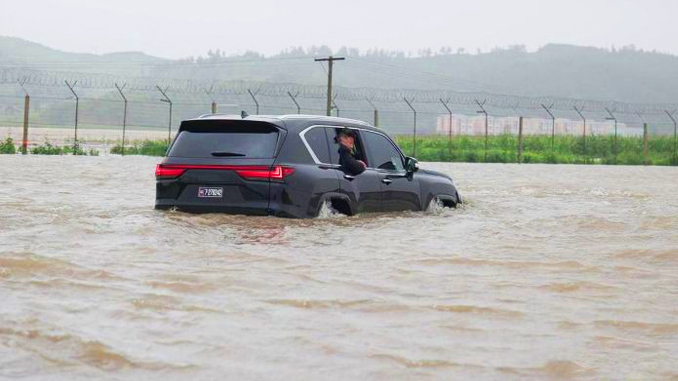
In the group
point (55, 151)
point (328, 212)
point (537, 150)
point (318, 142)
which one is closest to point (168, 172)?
point (318, 142)

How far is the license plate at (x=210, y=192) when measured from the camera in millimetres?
11852

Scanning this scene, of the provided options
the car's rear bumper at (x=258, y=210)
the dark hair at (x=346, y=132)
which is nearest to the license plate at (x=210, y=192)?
the car's rear bumper at (x=258, y=210)

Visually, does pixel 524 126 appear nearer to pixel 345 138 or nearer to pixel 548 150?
pixel 548 150

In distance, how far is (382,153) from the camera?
1370 cm

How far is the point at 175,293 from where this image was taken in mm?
7723

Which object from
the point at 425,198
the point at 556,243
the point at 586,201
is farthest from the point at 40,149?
the point at 556,243

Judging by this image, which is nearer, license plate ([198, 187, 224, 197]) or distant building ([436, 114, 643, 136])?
license plate ([198, 187, 224, 197])

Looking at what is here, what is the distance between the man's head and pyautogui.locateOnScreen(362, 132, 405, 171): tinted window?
0.55 metres

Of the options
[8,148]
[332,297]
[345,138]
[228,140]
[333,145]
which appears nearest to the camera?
[332,297]

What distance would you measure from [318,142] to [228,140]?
1009 millimetres

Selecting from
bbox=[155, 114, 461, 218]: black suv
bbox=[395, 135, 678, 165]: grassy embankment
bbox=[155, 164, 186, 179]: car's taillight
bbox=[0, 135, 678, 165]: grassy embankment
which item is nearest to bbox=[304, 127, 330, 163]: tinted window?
bbox=[155, 114, 461, 218]: black suv

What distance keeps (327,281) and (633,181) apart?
72.6ft

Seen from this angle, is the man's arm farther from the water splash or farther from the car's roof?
the water splash

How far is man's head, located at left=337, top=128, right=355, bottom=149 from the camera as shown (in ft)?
41.7
